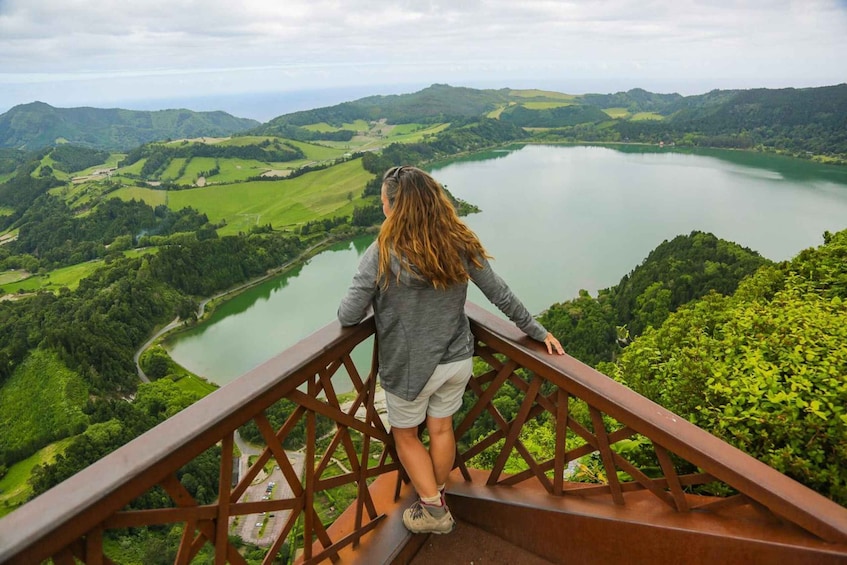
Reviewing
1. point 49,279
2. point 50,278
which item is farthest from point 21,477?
point 50,278

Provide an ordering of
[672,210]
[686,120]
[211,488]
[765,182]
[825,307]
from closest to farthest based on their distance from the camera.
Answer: [825,307], [211,488], [672,210], [765,182], [686,120]

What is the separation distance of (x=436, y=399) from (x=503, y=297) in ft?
1.65

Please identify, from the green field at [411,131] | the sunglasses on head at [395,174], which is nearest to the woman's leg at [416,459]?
the sunglasses on head at [395,174]

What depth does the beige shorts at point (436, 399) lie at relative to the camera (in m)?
1.90

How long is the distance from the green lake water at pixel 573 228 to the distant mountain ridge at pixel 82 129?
5830 inches

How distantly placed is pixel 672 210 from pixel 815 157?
48.2 m

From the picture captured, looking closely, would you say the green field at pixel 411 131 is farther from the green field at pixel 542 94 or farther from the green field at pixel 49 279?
the green field at pixel 49 279

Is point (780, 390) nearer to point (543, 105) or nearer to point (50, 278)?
point (50, 278)

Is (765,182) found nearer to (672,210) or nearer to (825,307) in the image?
(672,210)

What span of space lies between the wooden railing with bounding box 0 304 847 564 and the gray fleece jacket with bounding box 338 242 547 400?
0.10 m

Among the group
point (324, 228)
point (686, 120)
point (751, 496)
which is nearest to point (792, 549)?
point (751, 496)

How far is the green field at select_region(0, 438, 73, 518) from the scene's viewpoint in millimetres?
23625

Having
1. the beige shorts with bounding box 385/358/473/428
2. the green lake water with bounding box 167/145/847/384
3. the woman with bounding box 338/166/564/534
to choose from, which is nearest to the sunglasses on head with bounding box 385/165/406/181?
the woman with bounding box 338/166/564/534

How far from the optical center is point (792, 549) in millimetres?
1461
